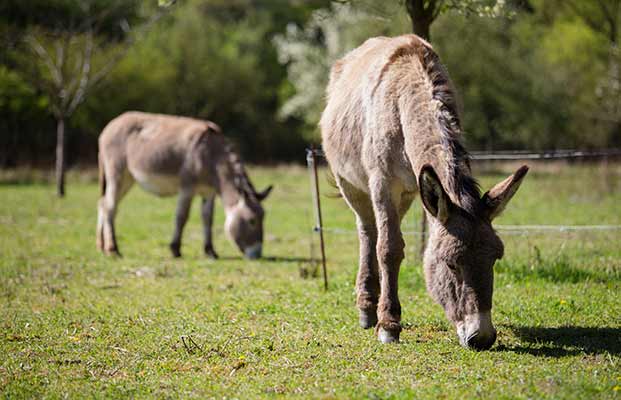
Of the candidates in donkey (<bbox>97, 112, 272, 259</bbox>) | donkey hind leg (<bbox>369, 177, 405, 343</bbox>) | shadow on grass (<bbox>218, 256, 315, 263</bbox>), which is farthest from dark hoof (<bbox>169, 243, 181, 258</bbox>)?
donkey hind leg (<bbox>369, 177, 405, 343</bbox>)

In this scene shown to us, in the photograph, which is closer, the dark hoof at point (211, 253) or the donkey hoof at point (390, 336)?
the donkey hoof at point (390, 336)

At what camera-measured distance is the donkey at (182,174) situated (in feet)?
39.2

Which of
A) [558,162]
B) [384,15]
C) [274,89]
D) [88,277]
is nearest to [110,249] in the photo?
[88,277]

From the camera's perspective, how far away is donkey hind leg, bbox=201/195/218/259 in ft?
39.3

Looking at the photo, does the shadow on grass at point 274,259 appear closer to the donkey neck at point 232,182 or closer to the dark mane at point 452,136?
the donkey neck at point 232,182

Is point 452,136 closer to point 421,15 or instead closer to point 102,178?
point 421,15

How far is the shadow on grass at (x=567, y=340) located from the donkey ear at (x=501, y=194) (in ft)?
3.73

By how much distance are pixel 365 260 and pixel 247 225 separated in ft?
18.1

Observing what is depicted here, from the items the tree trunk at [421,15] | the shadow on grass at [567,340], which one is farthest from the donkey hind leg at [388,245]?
the tree trunk at [421,15]

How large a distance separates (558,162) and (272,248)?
17.4 metres

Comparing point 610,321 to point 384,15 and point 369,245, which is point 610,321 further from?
point 384,15

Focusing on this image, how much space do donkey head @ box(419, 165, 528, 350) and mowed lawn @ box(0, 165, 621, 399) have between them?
36 centimetres

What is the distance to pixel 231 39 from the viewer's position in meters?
43.0

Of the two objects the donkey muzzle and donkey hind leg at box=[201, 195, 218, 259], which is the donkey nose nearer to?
the donkey muzzle
